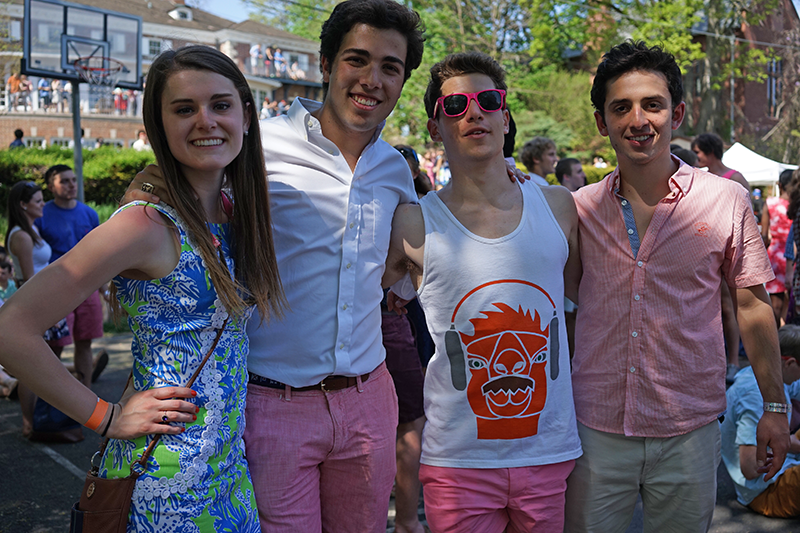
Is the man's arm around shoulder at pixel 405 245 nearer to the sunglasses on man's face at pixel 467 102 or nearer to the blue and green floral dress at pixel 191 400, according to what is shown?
the sunglasses on man's face at pixel 467 102

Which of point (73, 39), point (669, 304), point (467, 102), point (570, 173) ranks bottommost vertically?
point (669, 304)

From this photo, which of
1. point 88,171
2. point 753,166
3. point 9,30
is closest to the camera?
point 88,171

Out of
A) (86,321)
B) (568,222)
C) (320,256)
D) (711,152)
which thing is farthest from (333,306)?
(711,152)

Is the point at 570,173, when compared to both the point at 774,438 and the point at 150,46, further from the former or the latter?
the point at 150,46

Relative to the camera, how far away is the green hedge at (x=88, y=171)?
16078mm

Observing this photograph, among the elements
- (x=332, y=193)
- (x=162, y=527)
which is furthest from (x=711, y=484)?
(x=162, y=527)

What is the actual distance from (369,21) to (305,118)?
16.7 inches

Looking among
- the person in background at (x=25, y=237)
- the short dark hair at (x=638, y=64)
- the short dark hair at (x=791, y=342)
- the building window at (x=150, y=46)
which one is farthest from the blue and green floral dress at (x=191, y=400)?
the building window at (x=150, y=46)

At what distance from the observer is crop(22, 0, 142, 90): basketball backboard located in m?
11.2

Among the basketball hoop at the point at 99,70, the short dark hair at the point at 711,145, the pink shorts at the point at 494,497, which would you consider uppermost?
the basketball hoop at the point at 99,70

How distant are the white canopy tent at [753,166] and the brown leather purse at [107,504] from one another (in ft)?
58.6

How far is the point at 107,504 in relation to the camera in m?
1.75

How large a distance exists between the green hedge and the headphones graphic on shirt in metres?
15.3

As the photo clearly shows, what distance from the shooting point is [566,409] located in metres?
2.32
